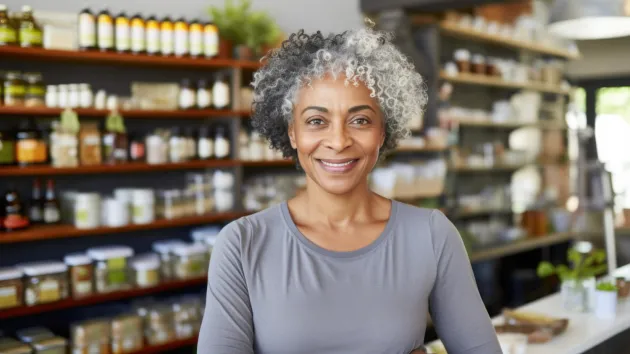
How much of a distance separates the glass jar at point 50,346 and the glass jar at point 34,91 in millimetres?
1208

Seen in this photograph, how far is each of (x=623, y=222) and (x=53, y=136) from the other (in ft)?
20.2

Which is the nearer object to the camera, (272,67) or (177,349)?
(272,67)

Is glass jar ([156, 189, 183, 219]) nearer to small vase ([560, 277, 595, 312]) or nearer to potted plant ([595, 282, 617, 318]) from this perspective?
small vase ([560, 277, 595, 312])

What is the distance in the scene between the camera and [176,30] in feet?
12.1

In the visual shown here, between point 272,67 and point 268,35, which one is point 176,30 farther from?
point 272,67

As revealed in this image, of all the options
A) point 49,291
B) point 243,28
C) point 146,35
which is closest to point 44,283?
point 49,291

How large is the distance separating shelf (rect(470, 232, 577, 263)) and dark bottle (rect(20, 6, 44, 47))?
4.06 metres

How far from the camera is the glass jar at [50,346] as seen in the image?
3.14 m

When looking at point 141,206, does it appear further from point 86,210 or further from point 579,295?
point 579,295

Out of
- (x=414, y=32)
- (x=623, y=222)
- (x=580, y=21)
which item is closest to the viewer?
(x=580, y=21)

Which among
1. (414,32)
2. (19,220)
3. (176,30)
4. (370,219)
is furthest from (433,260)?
(414,32)

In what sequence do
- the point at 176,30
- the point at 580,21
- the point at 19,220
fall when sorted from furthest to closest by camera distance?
1. the point at 176,30
2. the point at 19,220
3. the point at 580,21

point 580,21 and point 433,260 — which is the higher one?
point 580,21

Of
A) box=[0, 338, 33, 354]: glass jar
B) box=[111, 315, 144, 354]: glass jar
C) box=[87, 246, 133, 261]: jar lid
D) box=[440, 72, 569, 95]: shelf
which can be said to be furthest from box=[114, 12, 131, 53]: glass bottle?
box=[440, 72, 569, 95]: shelf
